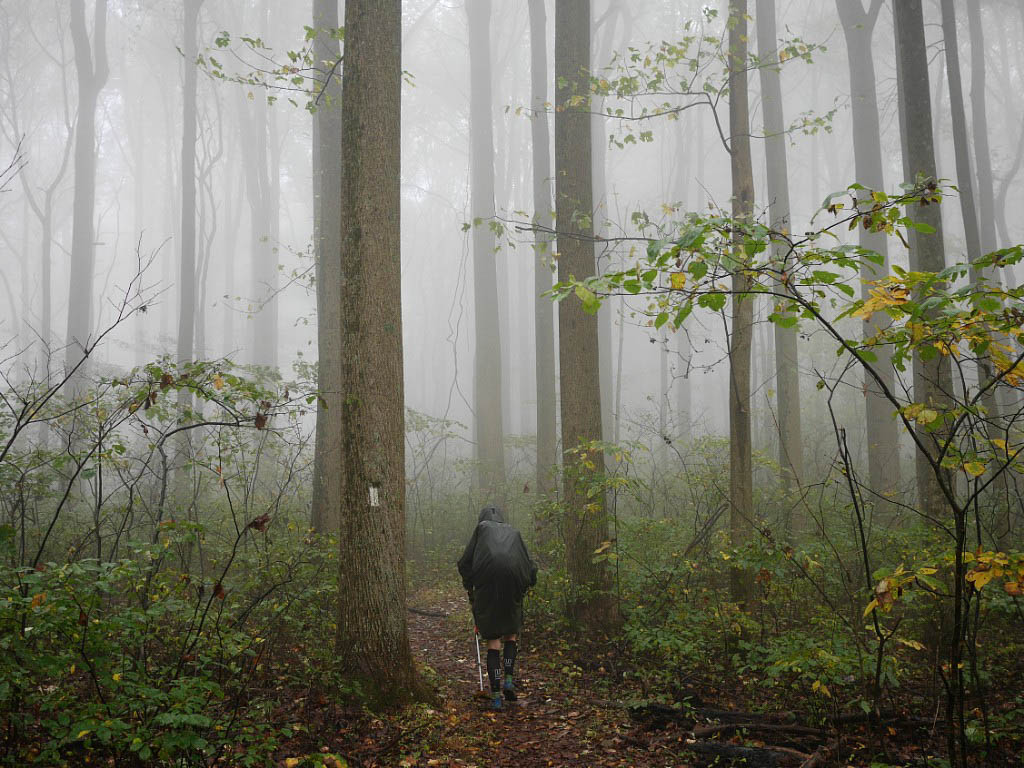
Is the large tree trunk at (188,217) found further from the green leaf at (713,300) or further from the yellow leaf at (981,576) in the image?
the yellow leaf at (981,576)

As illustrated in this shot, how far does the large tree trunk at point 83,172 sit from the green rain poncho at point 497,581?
52.2ft

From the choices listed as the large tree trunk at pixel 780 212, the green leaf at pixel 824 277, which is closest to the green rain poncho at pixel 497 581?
the green leaf at pixel 824 277

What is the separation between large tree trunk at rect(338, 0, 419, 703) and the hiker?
0.94 metres

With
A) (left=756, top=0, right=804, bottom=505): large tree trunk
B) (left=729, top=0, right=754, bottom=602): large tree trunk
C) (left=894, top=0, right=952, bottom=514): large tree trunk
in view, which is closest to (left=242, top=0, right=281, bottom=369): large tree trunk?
(left=756, top=0, right=804, bottom=505): large tree trunk

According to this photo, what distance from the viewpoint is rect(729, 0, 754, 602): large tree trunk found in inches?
239

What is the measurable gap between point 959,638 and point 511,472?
13.4 m

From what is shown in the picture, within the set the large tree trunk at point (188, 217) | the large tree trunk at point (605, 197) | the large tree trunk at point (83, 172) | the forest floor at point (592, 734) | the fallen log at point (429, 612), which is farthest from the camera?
the large tree trunk at point (605, 197)

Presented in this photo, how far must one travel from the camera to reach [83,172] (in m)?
18.9

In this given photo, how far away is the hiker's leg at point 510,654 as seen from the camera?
5.69 metres

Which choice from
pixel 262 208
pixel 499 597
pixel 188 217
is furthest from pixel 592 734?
pixel 262 208

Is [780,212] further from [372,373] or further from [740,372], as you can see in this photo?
[372,373]

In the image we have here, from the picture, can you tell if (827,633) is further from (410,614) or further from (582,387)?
(410,614)

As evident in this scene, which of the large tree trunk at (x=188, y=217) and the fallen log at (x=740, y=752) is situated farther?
the large tree trunk at (x=188, y=217)

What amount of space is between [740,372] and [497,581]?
128 inches
